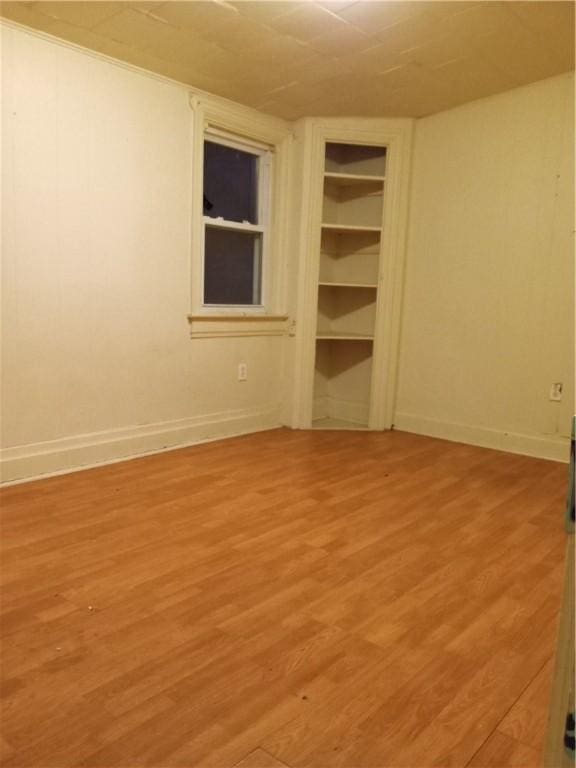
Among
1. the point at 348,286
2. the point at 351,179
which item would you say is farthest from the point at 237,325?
the point at 351,179

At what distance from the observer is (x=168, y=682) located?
1.32 meters

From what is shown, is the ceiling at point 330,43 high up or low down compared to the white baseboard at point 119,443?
up

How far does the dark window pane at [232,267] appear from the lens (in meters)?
3.66

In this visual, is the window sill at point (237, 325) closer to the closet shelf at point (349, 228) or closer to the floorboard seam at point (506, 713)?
the closet shelf at point (349, 228)

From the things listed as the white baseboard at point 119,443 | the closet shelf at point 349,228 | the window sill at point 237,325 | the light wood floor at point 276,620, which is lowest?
the light wood floor at point 276,620

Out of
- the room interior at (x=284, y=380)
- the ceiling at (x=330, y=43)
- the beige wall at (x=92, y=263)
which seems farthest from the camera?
the beige wall at (x=92, y=263)

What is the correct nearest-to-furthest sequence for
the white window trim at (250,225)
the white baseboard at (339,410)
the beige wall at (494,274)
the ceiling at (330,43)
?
1. the ceiling at (330,43)
2. the beige wall at (494,274)
3. the white window trim at (250,225)
4. the white baseboard at (339,410)

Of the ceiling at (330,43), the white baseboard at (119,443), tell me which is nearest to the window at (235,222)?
the ceiling at (330,43)

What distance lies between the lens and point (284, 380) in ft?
13.3

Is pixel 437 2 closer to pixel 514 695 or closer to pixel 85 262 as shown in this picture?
pixel 85 262

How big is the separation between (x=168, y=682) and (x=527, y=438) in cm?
276

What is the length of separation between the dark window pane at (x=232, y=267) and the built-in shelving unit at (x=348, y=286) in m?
0.51

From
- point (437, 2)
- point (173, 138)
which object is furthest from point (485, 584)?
point (173, 138)

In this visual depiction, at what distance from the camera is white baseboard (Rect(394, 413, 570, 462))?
10.8ft
